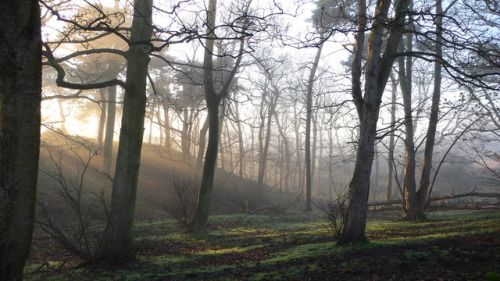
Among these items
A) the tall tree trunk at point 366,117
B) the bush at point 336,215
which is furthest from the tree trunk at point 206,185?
the tall tree trunk at point 366,117

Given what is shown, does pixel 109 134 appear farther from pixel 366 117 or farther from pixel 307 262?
pixel 307 262

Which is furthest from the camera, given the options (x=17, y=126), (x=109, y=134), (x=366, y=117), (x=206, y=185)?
(x=109, y=134)

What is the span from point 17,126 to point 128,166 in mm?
3223

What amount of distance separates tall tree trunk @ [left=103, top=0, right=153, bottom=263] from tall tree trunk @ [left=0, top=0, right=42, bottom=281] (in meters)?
2.94

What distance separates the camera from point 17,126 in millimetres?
3268

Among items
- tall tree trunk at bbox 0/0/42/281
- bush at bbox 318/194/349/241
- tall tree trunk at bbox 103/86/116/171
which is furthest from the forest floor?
tall tree trunk at bbox 103/86/116/171

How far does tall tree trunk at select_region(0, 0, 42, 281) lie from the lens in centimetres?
319

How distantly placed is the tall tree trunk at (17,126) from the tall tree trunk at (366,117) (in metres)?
5.41

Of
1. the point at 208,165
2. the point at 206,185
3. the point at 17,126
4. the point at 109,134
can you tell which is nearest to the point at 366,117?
the point at 208,165

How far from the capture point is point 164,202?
63.2ft

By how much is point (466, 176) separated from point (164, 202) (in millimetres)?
33715

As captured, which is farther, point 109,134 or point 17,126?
point 109,134

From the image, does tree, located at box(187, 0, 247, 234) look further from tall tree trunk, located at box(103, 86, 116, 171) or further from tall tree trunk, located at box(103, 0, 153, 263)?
tall tree trunk, located at box(103, 86, 116, 171)

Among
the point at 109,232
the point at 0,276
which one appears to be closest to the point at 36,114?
the point at 0,276
